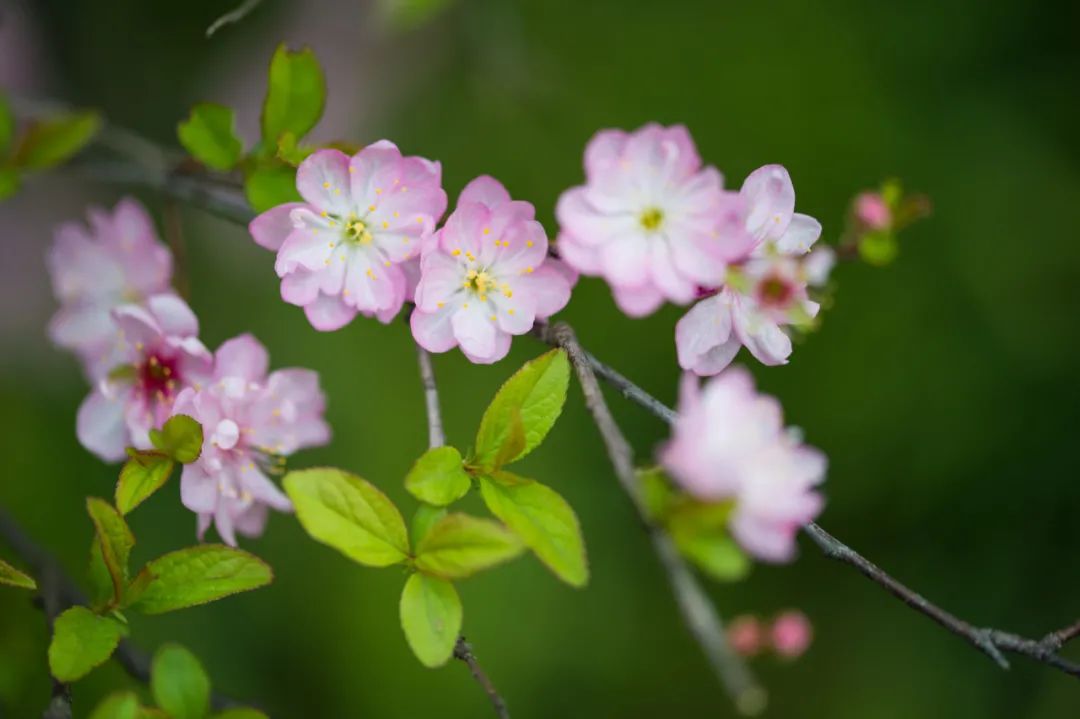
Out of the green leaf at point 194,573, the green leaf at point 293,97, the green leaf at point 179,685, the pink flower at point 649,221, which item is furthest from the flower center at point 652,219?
the green leaf at point 179,685

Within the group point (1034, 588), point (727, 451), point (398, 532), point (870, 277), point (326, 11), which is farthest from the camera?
point (326, 11)

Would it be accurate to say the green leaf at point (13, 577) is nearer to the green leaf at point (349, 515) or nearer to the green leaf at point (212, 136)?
the green leaf at point (349, 515)

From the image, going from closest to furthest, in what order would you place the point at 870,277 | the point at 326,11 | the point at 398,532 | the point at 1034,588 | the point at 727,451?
the point at 727,451, the point at 398,532, the point at 1034,588, the point at 870,277, the point at 326,11

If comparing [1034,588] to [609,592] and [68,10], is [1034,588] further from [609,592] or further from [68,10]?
[68,10]

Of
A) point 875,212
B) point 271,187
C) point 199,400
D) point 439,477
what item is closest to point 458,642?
point 439,477

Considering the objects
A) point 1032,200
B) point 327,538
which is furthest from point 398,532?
point 1032,200
